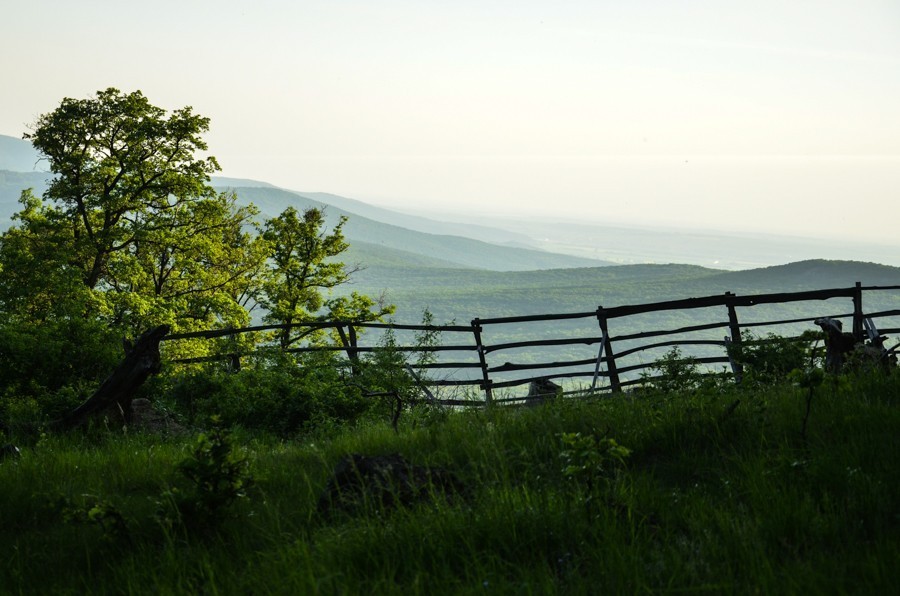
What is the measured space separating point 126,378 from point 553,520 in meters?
5.11

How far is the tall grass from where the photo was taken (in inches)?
93.3

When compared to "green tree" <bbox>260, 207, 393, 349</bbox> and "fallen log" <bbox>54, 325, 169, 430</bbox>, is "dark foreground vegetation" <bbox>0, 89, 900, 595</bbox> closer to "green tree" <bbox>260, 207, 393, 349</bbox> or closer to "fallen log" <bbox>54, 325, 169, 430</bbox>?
"fallen log" <bbox>54, 325, 169, 430</bbox>

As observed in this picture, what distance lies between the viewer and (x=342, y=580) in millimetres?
2432

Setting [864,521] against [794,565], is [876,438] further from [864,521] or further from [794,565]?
[794,565]

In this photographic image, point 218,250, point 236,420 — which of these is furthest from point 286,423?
point 218,250

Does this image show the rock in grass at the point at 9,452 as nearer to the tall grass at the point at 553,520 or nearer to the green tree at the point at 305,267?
the tall grass at the point at 553,520

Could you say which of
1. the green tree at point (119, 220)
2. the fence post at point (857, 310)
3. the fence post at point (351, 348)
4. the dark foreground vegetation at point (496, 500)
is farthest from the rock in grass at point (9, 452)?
the green tree at point (119, 220)

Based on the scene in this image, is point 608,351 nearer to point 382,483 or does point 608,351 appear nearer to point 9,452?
point 382,483

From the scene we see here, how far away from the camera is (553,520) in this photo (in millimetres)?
2693

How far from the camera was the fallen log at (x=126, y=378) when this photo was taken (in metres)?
6.32

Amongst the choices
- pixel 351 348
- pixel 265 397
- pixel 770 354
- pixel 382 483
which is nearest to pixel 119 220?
pixel 351 348

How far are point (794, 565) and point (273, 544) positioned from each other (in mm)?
2041

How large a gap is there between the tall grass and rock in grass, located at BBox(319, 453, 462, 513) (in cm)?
7

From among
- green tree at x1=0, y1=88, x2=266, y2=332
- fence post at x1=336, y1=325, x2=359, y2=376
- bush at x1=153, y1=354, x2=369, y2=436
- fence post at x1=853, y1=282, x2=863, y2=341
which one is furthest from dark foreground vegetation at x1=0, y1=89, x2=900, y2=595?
green tree at x1=0, y1=88, x2=266, y2=332
